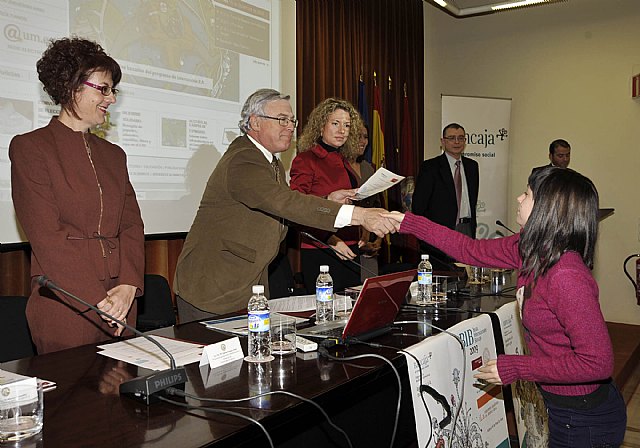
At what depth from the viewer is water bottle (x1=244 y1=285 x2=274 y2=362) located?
1.77 meters

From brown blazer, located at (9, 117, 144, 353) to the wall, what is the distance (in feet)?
17.5

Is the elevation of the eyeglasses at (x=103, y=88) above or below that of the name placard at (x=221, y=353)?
above

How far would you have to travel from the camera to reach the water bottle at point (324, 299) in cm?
226

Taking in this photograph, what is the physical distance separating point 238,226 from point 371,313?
790mm

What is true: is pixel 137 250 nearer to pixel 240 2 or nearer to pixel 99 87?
pixel 99 87

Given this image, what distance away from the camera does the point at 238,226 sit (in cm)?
255

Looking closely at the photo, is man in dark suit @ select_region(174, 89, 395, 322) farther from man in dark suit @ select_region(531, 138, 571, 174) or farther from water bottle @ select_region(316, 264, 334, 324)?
man in dark suit @ select_region(531, 138, 571, 174)

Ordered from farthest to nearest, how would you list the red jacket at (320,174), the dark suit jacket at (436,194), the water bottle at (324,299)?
the dark suit jacket at (436,194)
the red jacket at (320,174)
the water bottle at (324,299)

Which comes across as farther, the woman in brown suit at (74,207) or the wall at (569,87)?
the wall at (569,87)

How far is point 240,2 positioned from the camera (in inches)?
167

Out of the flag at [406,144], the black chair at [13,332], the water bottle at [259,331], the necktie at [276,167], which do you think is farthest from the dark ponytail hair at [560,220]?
the flag at [406,144]

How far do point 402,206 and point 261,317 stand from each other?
178 inches

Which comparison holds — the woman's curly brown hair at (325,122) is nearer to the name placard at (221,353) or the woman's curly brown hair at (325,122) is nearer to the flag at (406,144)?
the name placard at (221,353)

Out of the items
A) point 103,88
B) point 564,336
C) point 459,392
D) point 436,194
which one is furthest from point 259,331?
point 436,194
